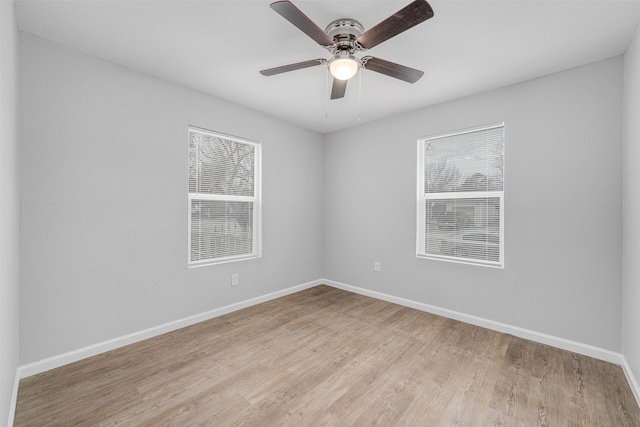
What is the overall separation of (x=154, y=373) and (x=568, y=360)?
331 cm

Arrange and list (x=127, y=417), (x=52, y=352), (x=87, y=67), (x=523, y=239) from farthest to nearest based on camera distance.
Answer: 1. (x=523, y=239)
2. (x=87, y=67)
3. (x=52, y=352)
4. (x=127, y=417)

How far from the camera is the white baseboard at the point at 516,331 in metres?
2.31

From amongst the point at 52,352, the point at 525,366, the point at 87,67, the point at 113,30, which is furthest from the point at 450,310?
the point at 87,67

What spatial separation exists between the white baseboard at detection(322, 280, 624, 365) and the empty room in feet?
0.07

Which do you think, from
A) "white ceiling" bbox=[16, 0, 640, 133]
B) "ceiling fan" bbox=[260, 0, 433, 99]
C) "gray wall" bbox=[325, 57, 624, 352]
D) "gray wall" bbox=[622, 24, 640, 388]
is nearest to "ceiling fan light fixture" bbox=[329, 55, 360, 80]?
"ceiling fan" bbox=[260, 0, 433, 99]

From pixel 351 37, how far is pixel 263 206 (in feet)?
7.60

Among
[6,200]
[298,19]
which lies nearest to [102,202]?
[6,200]

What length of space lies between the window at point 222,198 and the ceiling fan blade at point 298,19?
1902mm

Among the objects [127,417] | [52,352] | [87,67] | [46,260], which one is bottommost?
[127,417]

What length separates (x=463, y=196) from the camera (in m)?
3.13

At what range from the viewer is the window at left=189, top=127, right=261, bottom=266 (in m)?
3.04

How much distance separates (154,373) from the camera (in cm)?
209

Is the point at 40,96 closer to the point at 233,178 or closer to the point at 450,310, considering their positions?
the point at 233,178

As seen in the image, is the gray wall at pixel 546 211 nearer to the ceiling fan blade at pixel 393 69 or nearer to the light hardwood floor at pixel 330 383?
the light hardwood floor at pixel 330 383
